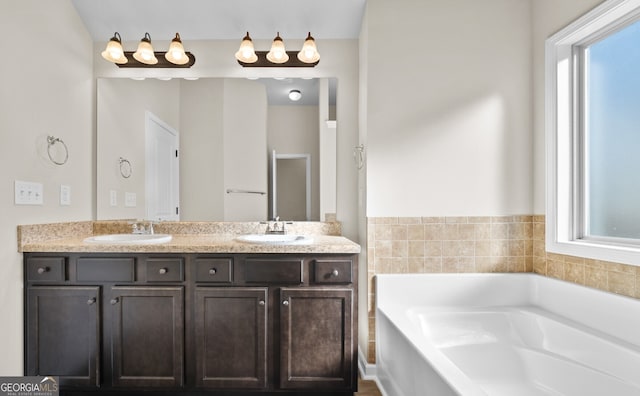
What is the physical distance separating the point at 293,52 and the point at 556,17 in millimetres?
1587

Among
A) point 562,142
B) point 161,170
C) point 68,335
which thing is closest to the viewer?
point 68,335

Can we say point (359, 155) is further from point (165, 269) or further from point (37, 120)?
point (37, 120)

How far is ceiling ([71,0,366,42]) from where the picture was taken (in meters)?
2.38

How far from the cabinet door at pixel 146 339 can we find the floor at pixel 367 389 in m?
1.01

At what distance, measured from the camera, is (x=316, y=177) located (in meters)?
2.56

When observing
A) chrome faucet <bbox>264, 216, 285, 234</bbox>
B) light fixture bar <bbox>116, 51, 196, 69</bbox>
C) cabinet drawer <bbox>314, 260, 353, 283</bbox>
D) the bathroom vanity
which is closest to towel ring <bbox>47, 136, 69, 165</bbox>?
the bathroom vanity

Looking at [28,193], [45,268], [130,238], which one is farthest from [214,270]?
[28,193]

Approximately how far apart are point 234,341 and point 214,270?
40cm

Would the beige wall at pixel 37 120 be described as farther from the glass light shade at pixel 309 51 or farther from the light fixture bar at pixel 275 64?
the glass light shade at pixel 309 51

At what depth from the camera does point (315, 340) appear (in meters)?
1.96

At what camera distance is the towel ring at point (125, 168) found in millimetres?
2552

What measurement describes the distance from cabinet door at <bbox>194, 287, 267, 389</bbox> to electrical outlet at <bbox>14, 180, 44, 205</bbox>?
108cm

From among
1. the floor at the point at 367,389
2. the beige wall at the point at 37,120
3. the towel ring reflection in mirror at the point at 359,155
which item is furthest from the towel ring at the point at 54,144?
the floor at the point at 367,389

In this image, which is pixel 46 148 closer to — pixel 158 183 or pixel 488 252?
pixel 158 183
